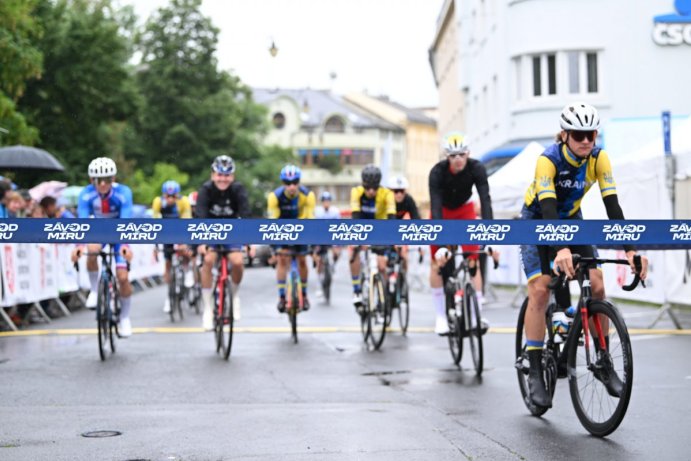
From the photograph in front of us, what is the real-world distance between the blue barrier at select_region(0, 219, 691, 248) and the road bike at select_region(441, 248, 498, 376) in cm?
273

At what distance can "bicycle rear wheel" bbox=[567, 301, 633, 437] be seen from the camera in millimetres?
6711

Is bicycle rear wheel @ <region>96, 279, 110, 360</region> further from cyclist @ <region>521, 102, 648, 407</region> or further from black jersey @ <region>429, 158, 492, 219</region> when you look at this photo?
cyclist @ <region>521, 102, 648, 407</region>

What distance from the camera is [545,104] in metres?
39.9

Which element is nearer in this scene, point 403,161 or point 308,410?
point 308,410

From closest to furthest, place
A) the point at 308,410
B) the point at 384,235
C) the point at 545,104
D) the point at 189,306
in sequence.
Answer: the point at 384,235, the point at 308,410, the point at 189,306, the point at 545,104

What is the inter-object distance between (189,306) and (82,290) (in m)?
2.61

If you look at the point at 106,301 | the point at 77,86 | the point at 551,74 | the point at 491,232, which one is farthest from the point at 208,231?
the point at 77,86

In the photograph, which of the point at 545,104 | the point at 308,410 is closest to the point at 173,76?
the point at 545,104

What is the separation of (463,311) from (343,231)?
3.48 m

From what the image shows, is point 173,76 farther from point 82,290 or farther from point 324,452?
point 324,452

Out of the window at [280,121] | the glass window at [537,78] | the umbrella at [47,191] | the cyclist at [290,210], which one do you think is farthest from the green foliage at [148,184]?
the window at [280,121]

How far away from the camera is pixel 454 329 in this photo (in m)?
11.1

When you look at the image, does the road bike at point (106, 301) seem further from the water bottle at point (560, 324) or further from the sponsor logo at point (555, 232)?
the sponsor logo at point (555, 232)

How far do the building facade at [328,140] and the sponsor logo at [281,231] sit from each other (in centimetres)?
12172
